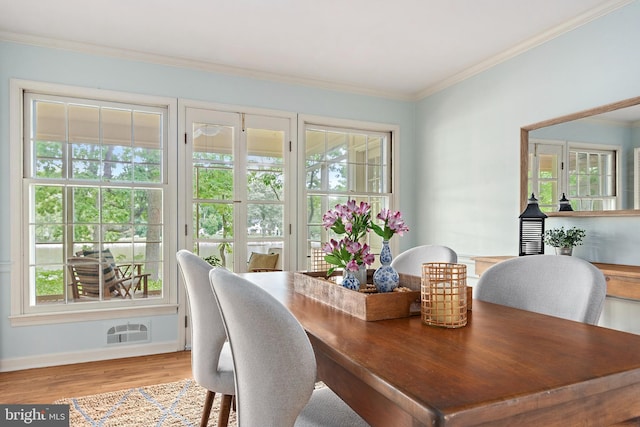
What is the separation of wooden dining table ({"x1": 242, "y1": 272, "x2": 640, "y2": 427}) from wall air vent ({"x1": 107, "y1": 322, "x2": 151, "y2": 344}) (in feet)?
8.86

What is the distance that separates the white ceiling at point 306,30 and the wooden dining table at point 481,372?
7.19ft

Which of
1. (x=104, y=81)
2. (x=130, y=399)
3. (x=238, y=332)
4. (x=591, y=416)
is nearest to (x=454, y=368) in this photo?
(x=591, y=416)

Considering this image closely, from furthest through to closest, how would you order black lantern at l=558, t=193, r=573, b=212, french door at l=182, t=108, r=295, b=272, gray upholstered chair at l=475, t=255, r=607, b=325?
french door at l=182, t=108, r=295, b=272 < black lantern at l=558, t=193, r=573, b=212 < gray upholstered chair at l=475, t=255, r=607, b=325

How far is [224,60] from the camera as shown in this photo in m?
3.51

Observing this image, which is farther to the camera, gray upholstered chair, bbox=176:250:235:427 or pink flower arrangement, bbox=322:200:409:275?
gray upholstered chair, bbox=176:250:235:427

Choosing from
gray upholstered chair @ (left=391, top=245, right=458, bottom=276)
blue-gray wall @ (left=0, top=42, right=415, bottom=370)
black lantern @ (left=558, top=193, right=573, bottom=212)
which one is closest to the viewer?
gray upholstered chair @ (left=391, top=245, right=458, bottom=276)

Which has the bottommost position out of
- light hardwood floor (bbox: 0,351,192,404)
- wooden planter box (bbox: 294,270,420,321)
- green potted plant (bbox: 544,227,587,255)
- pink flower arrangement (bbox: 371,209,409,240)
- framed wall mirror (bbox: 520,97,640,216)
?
light hardwood floor (bbox: 0,351,192,404)

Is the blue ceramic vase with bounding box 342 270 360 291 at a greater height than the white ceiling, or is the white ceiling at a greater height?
the white ceiling

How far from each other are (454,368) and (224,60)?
130 inches

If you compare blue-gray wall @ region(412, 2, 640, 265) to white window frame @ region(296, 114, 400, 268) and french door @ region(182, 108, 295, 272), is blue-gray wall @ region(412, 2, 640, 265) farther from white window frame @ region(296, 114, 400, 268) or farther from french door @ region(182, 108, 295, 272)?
french door @ region(182, 108, 295, 272)

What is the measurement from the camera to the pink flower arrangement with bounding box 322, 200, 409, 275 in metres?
1.43

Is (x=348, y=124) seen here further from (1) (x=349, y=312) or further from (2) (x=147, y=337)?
(1) (x=349, y=312)

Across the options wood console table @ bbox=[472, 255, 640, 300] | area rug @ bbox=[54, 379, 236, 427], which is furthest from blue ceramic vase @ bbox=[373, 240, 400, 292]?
wood console table @ bbox=[472, 255, 640, 300]

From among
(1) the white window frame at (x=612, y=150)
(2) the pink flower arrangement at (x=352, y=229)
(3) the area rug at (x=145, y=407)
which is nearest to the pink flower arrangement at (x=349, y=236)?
(2) the pink flower arrangement at (x=352, y=229)
